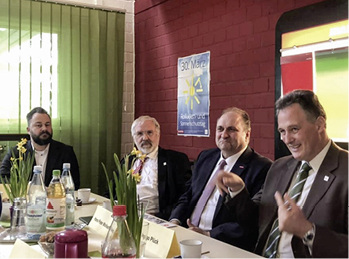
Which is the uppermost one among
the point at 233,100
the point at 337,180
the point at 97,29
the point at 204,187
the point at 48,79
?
the point at 97,29

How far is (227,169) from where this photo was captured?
2.31 m

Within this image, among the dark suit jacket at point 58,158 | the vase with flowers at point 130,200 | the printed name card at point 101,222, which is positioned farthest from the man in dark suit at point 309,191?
the dark suit jacket at point 58,158

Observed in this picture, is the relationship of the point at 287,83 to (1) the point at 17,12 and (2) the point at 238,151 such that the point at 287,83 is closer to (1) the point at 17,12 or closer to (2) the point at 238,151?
(2) the point at 238,151

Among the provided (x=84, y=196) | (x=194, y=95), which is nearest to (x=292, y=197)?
(x=84, y=196)

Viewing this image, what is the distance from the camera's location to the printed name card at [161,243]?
1.43 m

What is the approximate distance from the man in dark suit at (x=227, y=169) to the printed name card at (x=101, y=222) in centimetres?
55

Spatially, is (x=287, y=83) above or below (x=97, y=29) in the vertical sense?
below

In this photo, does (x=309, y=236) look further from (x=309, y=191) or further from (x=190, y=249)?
(x=190, y=249)

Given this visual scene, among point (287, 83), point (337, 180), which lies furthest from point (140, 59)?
point (337, 180)

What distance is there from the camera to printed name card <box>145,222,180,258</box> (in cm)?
143

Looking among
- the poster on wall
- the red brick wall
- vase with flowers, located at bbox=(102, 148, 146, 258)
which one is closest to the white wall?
the red brick wall

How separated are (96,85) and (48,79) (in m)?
0.49

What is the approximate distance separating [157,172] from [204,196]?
64cm

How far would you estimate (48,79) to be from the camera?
411cm
